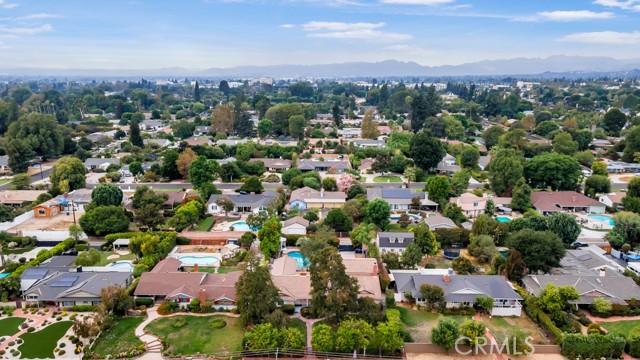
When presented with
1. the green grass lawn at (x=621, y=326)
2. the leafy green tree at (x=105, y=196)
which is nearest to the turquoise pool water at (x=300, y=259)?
the green grass lawn at (x=621, y=326)

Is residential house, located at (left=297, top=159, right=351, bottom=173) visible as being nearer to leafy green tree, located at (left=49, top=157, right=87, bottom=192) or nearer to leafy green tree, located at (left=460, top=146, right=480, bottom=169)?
leafy green tree, located at (left=460, top=146, right=480, bottom=169)

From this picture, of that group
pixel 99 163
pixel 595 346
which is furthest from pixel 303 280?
pixel 99 163

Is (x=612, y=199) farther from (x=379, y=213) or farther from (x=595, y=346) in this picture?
(x=595, y=346)

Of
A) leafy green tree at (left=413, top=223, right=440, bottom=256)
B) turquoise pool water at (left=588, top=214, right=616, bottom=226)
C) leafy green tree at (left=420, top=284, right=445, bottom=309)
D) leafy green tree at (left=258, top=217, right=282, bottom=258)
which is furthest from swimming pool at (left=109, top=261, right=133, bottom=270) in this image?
turquoise pool water at (left=588, top=214, right=616, bottom=226)

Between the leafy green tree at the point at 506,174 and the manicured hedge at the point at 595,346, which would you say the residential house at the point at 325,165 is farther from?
the manicured hedge at the point at 595,346

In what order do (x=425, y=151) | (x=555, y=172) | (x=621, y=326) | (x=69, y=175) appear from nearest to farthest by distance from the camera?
(x=621, y=326) < (x=555, y=172) < (x=69, y=175) < (x=425, y=151)

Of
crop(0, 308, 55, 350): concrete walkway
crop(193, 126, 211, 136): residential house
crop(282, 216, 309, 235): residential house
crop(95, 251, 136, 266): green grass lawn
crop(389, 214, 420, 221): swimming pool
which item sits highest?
crop(193, 126, 211, 136): residential house
